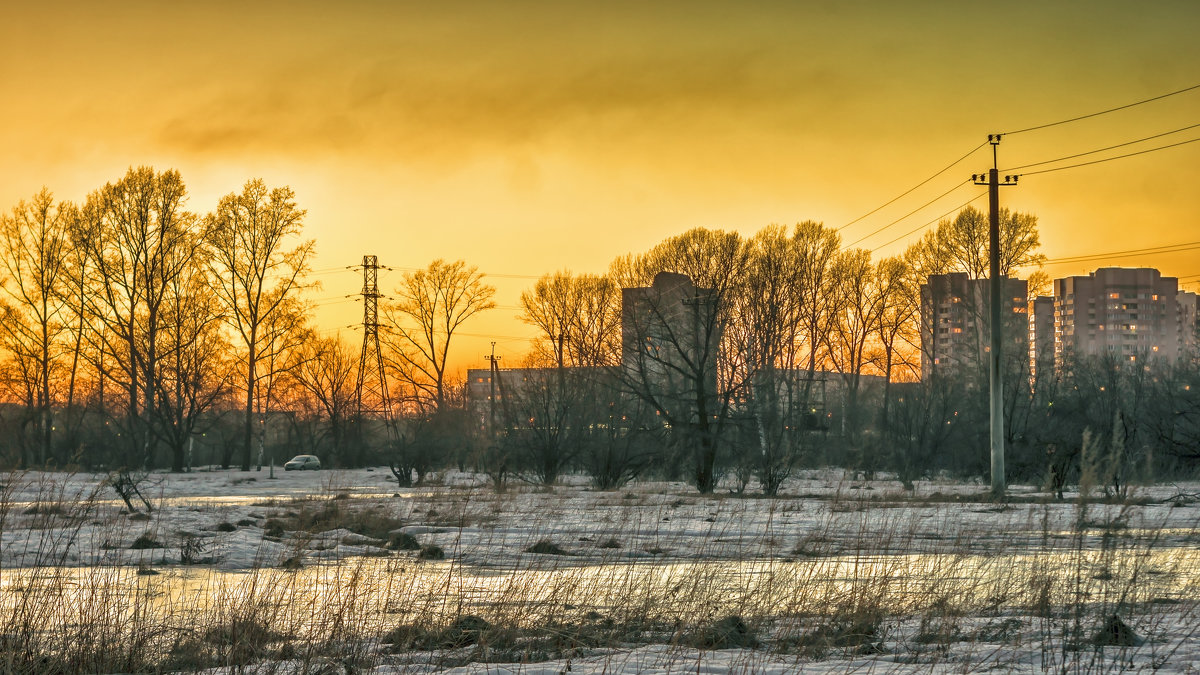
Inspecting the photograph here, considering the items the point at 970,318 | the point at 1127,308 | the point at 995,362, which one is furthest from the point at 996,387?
the point at 1127,308

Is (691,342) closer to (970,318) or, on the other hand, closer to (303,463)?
(970,318)

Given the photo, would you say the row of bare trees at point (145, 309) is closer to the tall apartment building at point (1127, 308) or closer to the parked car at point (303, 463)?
the parked car at point (303, 463)

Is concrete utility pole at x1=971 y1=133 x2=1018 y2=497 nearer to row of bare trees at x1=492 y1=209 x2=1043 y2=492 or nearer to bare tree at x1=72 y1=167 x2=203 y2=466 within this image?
row of bare trees at x1=492 y1=209 x2=1043 y2=492

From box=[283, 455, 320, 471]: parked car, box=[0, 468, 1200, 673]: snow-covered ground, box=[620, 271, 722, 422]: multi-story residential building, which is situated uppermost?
box=[620, 271, 722, 422]: multi-story residential building

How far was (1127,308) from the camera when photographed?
14000cm

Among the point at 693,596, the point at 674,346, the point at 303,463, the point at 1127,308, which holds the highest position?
the point at 1127,308

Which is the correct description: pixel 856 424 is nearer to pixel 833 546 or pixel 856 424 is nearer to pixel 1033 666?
pixel 833 546

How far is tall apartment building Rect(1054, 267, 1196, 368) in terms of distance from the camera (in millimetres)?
126812

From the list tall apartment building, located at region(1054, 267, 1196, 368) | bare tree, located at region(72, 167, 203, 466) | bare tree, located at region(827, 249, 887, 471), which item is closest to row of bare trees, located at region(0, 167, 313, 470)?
bare tree, located at region(72, 167, 203, 466)

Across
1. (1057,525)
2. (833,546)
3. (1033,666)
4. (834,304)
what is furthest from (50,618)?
(834,304)

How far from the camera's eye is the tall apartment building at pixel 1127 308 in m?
127

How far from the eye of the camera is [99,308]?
4794 cm

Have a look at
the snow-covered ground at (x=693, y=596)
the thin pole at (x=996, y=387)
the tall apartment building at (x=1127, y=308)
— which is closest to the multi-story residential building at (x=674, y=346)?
the thin pole at (x=996, y=387)

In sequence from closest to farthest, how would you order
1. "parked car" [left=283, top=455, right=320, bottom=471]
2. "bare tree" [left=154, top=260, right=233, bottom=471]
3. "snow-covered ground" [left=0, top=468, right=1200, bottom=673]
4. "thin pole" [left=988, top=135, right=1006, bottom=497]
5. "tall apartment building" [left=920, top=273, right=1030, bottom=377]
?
1. "snow-covered ground" [left=0, top=468, right=1200, bottom=673]
2. "thin pole" [left=988, top=135, right=1006, bottom=497]
3. "bare tree" [left=154, top=260, right=233, bottom=471]
4. "tall apartment building" [left=920, top=273, right=1030, bottom=377]
5. "parked car" [left=283, top=455, right=320, bottom=471]
